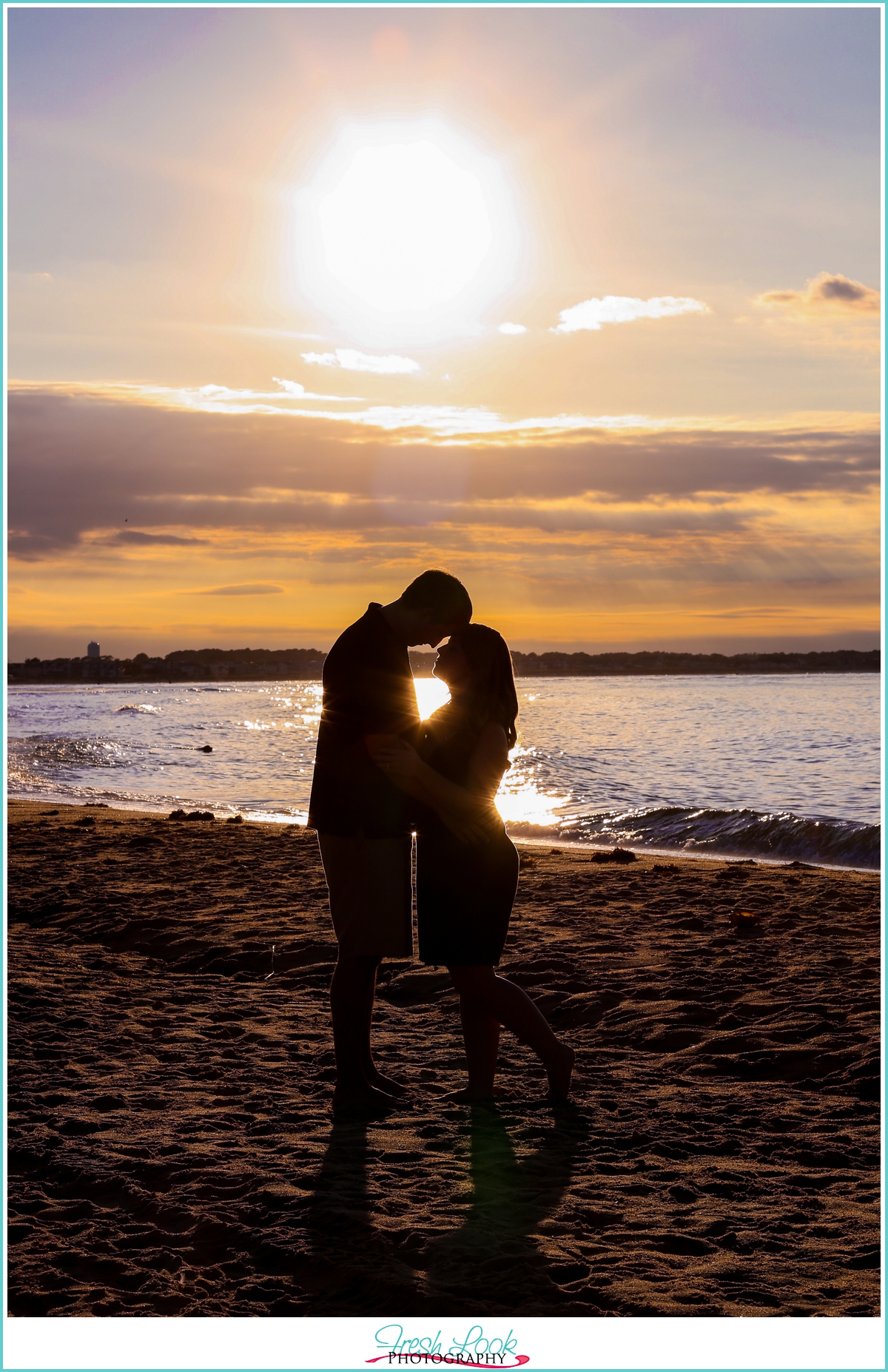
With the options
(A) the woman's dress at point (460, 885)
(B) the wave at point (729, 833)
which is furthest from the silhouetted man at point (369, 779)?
(B) the wave at point (729, 833)

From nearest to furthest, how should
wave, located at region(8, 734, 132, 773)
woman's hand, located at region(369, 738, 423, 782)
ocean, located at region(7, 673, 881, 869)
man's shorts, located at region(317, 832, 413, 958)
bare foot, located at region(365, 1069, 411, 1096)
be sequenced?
woman's hand, located at region(369, 738, 423, 782)
man's shorts, located at region(317, 832, 413, 958)
bare foot, located at region(365, 1069, 411, 1096)
ocean, located at region(7, 673, 881, 869)
wave, located at region(8, 734, 132, 773)

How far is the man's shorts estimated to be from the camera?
3926mm

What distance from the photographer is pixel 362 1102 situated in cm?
409

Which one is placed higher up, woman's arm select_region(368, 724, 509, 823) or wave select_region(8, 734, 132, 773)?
woman's arm select_region(368, 724, 509, 823)

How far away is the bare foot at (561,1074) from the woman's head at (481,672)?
4.19 ft

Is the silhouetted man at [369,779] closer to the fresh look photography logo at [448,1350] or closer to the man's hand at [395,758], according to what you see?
the man's hand at [395,758]

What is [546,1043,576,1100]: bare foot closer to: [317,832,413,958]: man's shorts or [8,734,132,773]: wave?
[317,832,413,958]: man's shorts

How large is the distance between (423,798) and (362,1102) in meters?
1.31

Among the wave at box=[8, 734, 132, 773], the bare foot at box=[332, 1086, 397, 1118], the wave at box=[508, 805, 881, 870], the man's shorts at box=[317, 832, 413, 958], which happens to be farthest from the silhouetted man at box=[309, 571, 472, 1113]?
the wave at box=[8, 734, 132, 773]

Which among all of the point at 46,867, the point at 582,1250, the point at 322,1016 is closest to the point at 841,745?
the point at 46,867

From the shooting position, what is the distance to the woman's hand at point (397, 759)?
3711 millimetres

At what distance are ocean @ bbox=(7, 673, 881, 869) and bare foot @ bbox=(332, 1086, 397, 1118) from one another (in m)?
9.52

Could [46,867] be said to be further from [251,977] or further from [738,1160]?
[738,1160]

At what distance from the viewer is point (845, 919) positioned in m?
7.43
